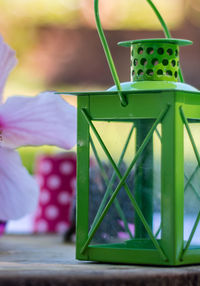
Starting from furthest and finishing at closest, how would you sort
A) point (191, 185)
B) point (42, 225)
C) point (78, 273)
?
1. point (42, 225)
2. point (191, 185)
3. point (78, 273)

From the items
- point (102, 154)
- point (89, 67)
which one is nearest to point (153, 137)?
point (102, 154)

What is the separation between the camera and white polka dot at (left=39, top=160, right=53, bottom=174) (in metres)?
1.20

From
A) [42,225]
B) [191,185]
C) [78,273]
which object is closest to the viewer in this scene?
[78,273]

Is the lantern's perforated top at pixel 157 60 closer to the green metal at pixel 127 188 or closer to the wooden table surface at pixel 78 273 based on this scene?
the green metal at pixel 127 188

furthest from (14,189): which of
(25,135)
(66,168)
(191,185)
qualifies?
(66,168)

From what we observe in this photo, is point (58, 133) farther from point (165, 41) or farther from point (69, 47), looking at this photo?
point (69, 47)

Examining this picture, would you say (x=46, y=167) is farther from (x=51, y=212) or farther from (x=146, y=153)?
(x=146, y=153)

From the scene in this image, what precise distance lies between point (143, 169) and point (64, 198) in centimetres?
60

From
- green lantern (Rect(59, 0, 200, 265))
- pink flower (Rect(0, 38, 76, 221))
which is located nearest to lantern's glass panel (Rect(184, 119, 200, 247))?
green lantern (Rect(59, 0, 200, 265))

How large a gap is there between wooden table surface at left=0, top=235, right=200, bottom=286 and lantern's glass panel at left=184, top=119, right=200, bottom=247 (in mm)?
42

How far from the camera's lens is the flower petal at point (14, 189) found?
1.95 feet

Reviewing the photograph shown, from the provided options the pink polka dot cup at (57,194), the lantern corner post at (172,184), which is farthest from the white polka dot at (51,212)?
the lantern corner post at (172,184)

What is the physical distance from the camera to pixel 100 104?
0.62 metres

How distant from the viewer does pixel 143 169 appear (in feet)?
1.98
